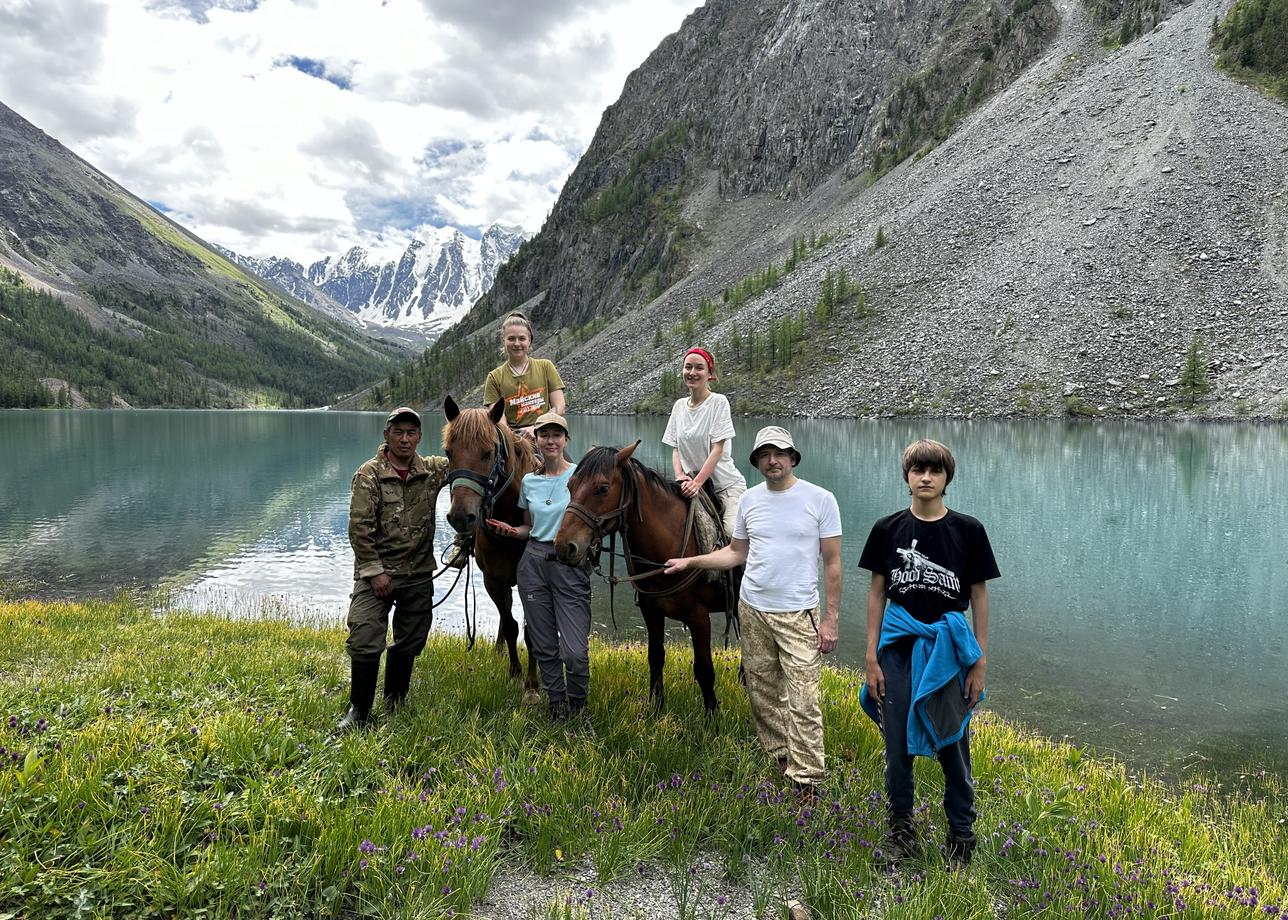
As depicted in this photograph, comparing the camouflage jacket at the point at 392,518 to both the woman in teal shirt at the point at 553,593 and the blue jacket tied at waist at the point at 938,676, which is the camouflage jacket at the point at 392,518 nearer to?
the woman in teal shirt at the point at 553,593

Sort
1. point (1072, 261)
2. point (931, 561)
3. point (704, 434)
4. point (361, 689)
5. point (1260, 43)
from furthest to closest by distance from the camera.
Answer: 1. point (1260, 43)
2. point (1072, 261)
3. point (704, 434)
4. point (361, 689)
5. point (931, 561)

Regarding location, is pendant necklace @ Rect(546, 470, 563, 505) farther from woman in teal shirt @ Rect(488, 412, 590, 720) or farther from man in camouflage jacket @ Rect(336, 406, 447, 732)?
man in camouflage jacket @ Rect(336, 406, 447, 732)

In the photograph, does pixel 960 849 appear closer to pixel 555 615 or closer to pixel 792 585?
pixel 792 585

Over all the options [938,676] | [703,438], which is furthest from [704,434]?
[938,676]

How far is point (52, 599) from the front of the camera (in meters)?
17.1

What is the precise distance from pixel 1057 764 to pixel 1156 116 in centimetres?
9522

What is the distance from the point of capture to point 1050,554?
1962cm

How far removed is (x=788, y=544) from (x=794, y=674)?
1.06m

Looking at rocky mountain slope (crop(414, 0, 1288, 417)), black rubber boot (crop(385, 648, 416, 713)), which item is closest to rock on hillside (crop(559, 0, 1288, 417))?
rocky mountain slope (crop(414, 0, 1288, 417))

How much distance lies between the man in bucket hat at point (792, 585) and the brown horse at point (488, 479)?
261cm

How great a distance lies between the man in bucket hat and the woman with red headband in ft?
4.69

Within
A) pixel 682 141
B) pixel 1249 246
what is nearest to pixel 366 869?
pixel 1249 246

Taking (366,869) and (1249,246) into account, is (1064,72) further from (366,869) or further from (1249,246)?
(366,869)

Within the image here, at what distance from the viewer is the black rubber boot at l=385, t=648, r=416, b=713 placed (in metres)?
6.80
